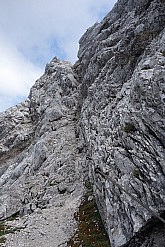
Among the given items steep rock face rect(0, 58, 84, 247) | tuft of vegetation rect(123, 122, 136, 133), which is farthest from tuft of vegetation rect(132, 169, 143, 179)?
steep rock face rect(0, 58, 84, 247)

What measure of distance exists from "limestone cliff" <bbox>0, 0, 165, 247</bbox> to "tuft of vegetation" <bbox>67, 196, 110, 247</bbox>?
1.34 meters

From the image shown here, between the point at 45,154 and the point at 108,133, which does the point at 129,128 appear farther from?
the point at 45,154

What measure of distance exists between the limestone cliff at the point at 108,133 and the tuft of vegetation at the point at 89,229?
4.38 ft

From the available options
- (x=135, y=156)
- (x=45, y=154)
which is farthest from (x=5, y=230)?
(x=45, y=154)

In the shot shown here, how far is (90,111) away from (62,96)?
21.1 m

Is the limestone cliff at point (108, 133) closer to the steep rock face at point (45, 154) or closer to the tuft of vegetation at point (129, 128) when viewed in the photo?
the tuft of vegetation at point (129, 128)

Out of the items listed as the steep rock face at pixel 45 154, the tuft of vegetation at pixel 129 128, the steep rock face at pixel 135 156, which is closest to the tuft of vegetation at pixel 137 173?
the steep rock face at pixel 135 156

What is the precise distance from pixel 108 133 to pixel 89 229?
8.33m

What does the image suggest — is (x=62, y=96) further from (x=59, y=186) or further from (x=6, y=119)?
(x=59, y=186)

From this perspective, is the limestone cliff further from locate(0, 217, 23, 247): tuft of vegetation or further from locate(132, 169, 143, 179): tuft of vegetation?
locate(0, 217, 23, 247): tuft of vegetation

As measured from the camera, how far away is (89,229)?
23531 mm

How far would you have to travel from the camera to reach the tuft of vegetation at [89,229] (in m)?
21.1

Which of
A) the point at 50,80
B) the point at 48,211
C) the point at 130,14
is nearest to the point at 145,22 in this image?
the point at 130,14

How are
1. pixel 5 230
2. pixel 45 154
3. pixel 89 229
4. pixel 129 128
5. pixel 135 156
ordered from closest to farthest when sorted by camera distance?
pixel 135 156, pixel 129 128, pixel 89 229, pixel 5 230, pixel 45 154
